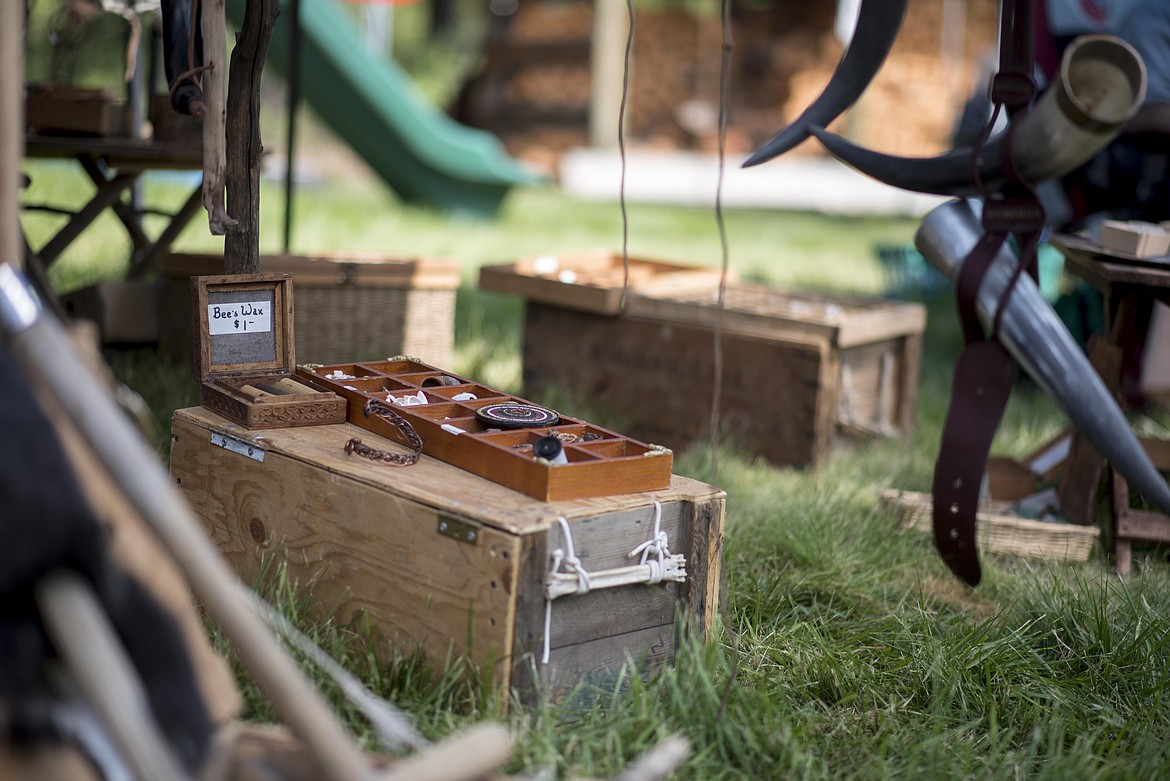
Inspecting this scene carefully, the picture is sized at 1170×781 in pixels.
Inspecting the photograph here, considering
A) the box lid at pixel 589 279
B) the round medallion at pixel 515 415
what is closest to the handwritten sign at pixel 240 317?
the round medallion at pixel 515 415

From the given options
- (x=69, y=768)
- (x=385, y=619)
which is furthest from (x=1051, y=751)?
(x=69, y=768)

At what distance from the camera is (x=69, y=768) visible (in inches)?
55.0

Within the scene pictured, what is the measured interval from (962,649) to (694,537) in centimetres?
70

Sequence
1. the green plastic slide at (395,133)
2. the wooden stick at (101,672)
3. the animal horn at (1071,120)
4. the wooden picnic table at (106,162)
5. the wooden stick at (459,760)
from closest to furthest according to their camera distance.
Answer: the wooden stick at (101,672) → the wooden stick at (459,760) → the animal horn at (1071,120) → the wooden picnic table at (106,162) → the green plastic slide at (395,133)

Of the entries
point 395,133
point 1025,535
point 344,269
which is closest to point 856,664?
point 1025,535

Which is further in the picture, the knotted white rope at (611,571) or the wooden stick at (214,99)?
the wooden stick at (214,99)

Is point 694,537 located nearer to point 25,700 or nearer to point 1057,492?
point 25,700

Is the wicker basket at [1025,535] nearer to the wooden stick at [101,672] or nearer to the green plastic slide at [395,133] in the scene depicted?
the wooden stick at [101,672]

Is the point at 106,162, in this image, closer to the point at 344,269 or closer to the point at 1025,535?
the point at 344,269

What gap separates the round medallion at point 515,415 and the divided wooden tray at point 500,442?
0.6 inches

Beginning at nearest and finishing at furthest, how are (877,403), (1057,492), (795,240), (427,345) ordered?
(1057,492) < (877,403) < (427,345) < (795,240)

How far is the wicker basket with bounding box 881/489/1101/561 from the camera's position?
3328 millimetres

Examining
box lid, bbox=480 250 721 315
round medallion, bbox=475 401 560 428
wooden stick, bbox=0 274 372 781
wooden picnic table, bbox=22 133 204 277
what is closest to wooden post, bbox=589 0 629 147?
box lid, bbox=480 250 721 315

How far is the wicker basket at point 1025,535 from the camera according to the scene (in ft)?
10.9
